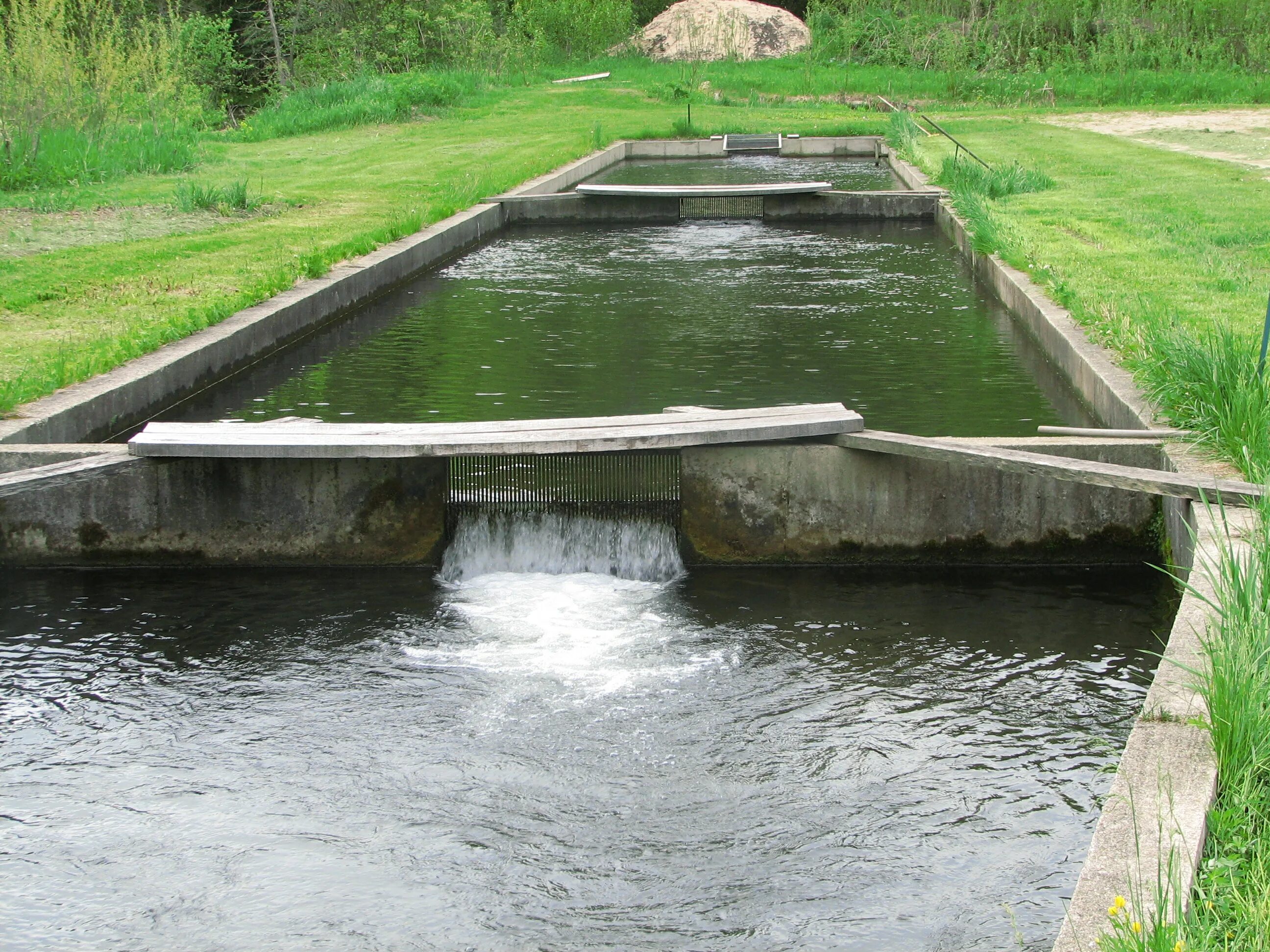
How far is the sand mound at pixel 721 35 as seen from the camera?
44.3m

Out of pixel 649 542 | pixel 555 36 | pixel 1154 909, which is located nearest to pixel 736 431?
pixel 649 542

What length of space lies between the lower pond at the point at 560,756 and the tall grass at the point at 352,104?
2208 cm

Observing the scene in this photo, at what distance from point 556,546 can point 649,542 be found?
1.51 ft

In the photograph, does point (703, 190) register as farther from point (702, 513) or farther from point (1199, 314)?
point (702, 513)

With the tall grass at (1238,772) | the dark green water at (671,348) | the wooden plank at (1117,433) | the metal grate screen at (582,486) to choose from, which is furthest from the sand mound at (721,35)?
the tall grass at (1238,772)

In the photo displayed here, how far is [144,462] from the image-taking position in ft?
22.8

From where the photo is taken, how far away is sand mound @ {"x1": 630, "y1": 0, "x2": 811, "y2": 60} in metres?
44.3

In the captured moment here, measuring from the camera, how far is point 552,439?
6.73m

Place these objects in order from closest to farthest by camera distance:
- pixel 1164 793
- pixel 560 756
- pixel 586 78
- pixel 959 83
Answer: pixel 1164 793 → pixel 560 756 → pixel 959 83 → pixel 586 78

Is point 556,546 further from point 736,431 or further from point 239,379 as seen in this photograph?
point 239,379

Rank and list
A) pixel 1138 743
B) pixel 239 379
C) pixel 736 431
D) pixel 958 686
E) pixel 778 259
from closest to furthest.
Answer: pixel 1138 743 < pixel 958 686 < pixel 736 431 < pixel 239 379 < pixel 778 259

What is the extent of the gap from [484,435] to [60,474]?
1951 mm

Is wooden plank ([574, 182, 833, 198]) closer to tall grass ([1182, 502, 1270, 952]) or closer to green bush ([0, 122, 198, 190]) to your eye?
green bush ([0, 122, 198, 190])

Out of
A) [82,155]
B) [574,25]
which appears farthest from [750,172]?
[574,25]
